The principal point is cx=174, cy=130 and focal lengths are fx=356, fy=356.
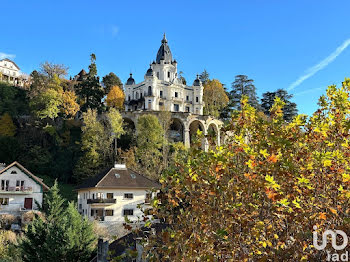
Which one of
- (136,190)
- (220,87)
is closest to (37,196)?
(136,190)

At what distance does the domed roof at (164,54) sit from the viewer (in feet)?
274

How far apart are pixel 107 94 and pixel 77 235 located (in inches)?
2318

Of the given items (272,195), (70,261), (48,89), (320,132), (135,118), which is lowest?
(70,261)

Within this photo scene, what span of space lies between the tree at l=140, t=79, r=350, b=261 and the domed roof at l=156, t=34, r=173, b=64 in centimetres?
7729

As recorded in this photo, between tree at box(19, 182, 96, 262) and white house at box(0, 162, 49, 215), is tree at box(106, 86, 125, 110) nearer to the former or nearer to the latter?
white house at box(0, 162, 49, 215)

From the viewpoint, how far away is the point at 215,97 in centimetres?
8456

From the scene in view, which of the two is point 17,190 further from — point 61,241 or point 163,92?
point 163,92

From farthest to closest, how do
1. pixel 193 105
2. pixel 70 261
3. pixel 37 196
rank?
pixel 193 105, pixel 37 196, pixel 70 261

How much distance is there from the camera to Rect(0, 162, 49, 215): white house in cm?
4022

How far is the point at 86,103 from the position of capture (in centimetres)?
6838

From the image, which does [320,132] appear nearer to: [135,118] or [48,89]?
[135,118]

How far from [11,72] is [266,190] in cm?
10779

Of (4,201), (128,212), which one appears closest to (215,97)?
(128,212)

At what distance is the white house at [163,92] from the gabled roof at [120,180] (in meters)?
32.4
